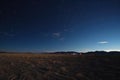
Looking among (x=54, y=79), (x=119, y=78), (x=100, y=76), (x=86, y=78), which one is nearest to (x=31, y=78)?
(x=54, y=79)

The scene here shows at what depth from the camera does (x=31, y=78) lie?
13.9 m

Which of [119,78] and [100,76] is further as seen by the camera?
[100,76]

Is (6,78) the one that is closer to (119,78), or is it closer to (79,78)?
(79,78)

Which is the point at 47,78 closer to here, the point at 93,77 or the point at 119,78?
the point at 93,77

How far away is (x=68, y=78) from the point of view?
44.1ft

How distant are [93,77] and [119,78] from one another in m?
1.87

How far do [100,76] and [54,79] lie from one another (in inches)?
136

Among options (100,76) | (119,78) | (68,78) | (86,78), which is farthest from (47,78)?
(119,78)

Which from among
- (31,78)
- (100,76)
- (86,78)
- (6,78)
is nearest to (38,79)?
(31,78)

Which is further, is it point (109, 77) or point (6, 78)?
point (6, 78)

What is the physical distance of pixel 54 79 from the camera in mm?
13305

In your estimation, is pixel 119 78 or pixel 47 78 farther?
pixel 47 78

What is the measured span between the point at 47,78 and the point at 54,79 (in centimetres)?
74

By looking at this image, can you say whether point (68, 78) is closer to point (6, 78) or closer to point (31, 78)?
point (31, 78)
